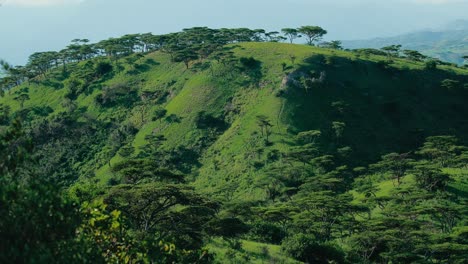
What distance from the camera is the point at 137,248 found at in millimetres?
19188

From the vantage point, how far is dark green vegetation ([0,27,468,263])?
19.8 metres

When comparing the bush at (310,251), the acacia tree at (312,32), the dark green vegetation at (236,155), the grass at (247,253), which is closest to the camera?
the dark green vegetation at (236,155)

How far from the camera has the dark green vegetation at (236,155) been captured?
19.8 metres

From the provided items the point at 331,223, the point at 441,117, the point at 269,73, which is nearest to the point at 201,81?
the point at 269,73

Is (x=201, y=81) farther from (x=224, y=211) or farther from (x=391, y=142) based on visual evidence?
(x=224, y=211)

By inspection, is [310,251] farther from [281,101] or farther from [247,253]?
[281,101]

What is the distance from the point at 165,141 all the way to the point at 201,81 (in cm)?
2118

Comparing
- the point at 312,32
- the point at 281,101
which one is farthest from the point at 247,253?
the point at 312,32

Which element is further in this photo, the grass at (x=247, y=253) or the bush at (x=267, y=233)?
the bush at (x=267, y=233)

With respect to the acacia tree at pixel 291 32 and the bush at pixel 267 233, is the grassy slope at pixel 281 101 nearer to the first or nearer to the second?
the acacia tree at pixel 291 32

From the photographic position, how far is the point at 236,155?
8488 centimetres

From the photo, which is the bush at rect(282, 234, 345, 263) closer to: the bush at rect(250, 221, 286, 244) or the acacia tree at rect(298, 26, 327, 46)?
the bush at rect(250, 221, 286, 244)

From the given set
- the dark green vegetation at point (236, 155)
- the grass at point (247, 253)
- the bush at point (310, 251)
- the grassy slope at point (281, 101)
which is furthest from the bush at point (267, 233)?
the grassy slope at point (281, 101)

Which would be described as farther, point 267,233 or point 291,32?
point 291,32
